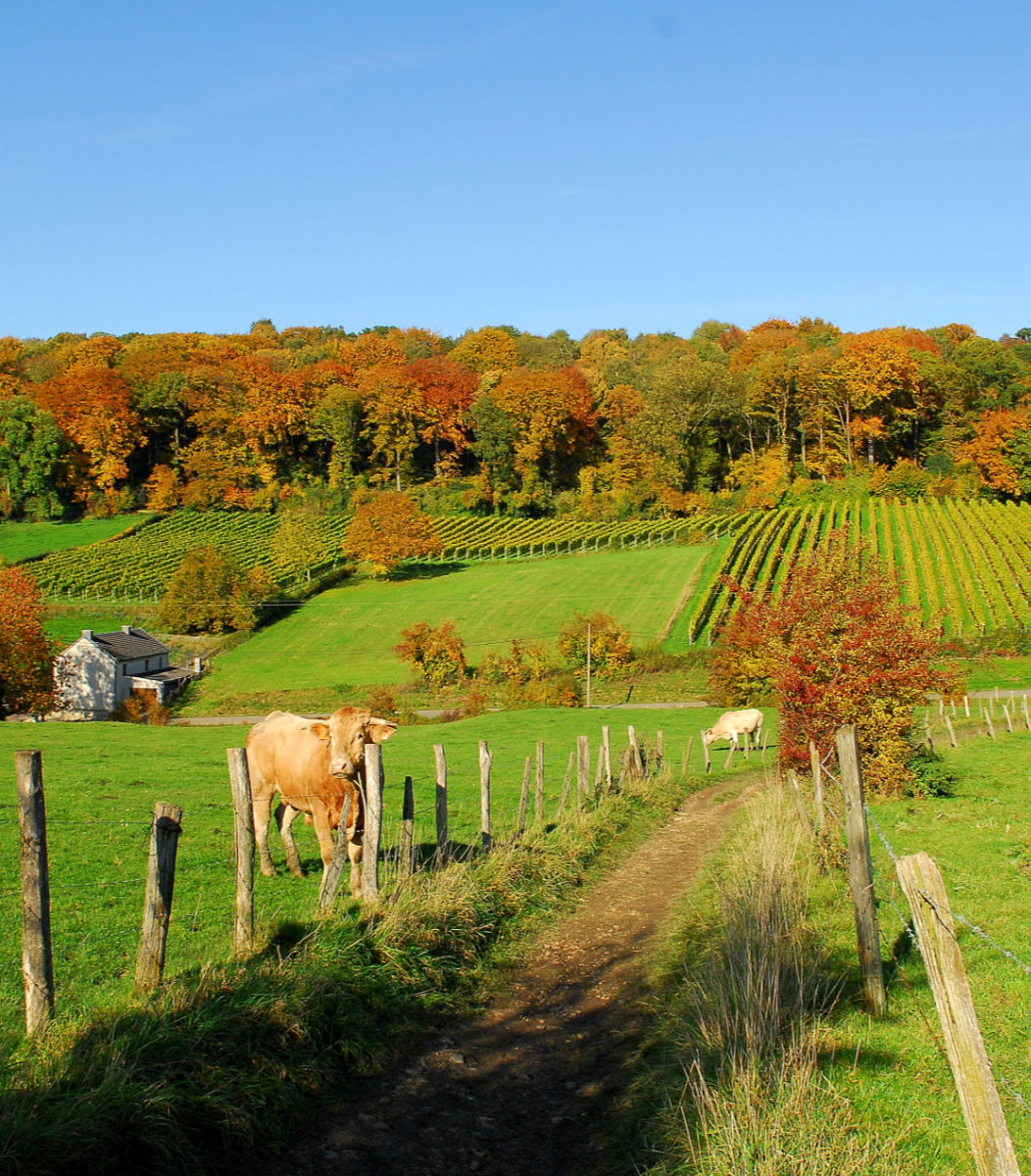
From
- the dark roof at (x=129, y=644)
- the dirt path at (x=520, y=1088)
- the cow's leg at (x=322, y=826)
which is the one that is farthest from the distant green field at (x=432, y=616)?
the dirt path at (x=520, y=1088)

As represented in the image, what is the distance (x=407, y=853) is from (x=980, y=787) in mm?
13334

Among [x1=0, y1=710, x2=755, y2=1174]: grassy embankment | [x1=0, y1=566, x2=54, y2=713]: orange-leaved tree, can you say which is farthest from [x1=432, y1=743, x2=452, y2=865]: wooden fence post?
[x1=0, y1=566, x2=54, y2=713]: orange-leaved tree

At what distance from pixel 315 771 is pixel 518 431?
9308 centimetres

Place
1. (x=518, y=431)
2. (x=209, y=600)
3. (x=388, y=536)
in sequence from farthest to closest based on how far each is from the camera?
(x=518, y=431), (x=388, y=536), (x=209, y=600)

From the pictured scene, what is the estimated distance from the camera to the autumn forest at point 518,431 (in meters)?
94.1

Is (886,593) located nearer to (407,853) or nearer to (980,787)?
(980,787)

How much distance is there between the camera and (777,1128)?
505 cm

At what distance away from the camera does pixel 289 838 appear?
38.9ft

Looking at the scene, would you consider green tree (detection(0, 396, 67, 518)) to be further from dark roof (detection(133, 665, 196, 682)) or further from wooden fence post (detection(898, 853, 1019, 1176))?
wooden fence post (detection(898, 853, 1019, 1176))

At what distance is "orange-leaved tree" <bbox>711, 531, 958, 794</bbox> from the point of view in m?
16.3

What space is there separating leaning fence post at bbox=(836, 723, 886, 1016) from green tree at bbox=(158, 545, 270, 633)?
60.8 meters

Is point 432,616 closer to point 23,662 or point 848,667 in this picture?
point 23,662

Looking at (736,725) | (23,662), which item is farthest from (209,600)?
(736,725)

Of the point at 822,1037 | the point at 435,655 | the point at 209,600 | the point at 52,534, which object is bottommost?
the point at 435,655
